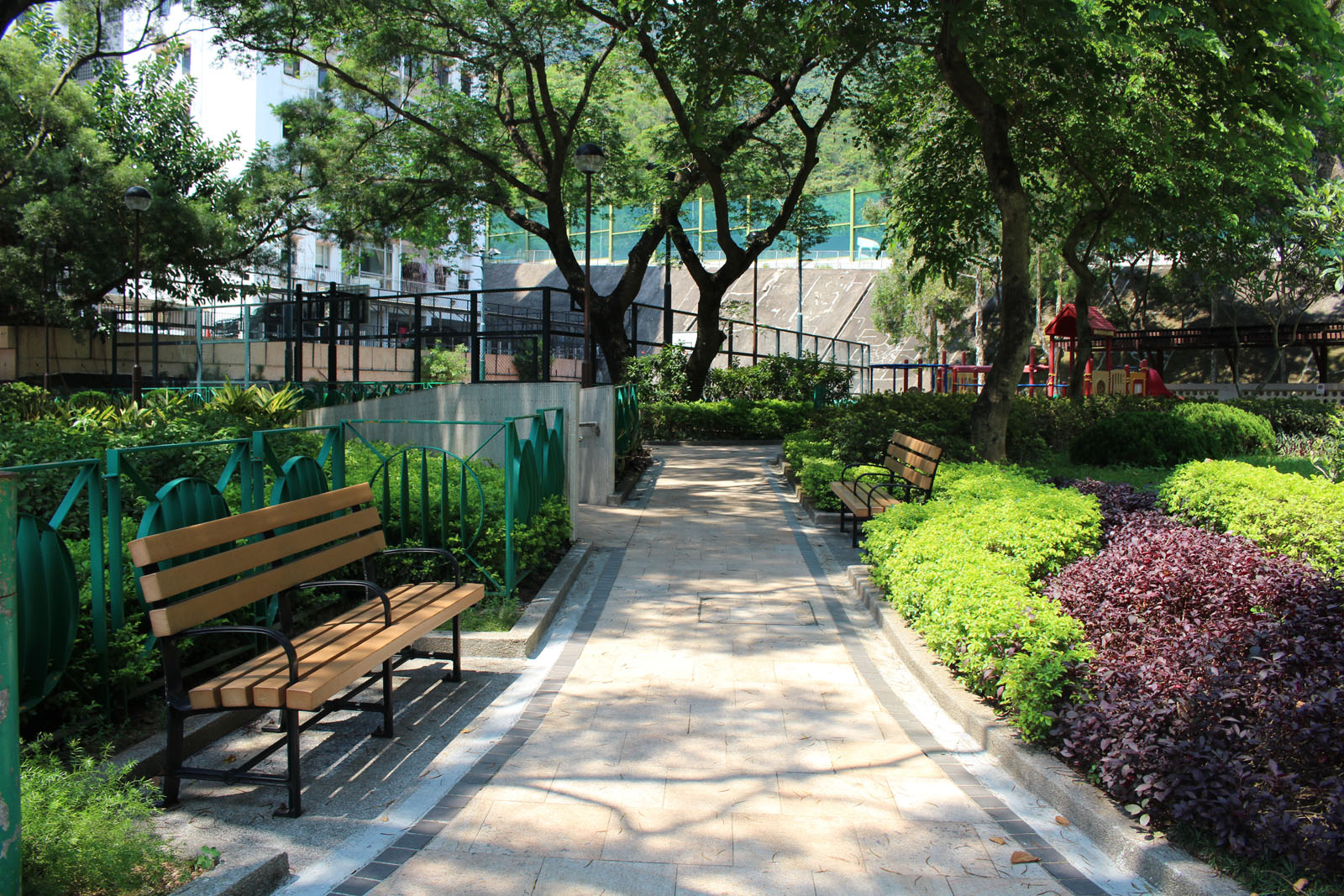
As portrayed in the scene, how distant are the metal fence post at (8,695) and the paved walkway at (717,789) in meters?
1.01

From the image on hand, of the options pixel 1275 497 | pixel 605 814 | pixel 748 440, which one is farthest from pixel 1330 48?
pixel 748 440

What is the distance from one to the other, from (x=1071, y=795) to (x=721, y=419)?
17.2 m

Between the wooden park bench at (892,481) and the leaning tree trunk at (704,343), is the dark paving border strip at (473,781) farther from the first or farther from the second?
the leaning tree trunk at (704,343)

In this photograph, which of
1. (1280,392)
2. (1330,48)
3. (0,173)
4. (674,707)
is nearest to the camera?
(674,707)

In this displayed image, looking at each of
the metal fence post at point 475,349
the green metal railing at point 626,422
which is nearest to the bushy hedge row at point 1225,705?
the green metal railing at point 626,422

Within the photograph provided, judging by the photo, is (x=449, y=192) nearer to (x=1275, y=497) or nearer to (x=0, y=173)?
(x=0, y=173)

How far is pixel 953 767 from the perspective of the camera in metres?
4.30

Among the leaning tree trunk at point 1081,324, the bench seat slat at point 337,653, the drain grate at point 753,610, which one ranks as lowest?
the drain grate at point 753,610

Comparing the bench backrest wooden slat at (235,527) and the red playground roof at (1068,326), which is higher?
the red playground roof at (1068,326)

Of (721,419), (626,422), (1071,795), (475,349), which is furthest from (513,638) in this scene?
(721,419)

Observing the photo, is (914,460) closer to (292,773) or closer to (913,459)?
(913,459)

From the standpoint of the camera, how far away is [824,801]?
386cm

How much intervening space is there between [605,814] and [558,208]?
17.7 m

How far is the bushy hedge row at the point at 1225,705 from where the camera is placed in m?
3.12
